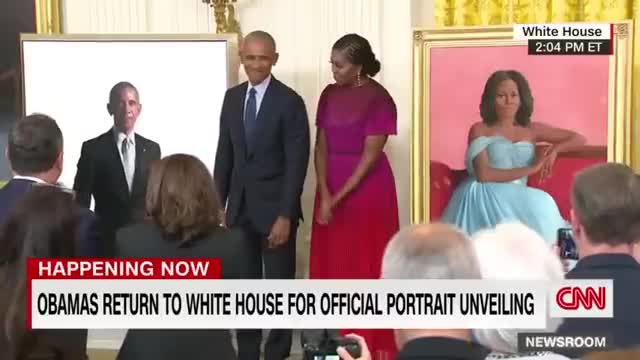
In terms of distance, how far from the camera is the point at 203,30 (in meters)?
5.40

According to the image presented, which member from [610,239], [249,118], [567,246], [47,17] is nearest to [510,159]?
[567,246]

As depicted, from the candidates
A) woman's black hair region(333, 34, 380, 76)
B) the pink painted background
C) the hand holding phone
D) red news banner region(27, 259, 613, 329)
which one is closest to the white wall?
woman's black hair region(333, 34, 380, 76)

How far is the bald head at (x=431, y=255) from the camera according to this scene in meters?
2.02

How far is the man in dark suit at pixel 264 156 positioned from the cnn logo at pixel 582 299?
2149 millimetres

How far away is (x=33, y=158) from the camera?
294cm

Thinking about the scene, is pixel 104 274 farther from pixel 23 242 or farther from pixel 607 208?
pixel 607 208

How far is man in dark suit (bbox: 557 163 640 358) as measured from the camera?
84.0 inches

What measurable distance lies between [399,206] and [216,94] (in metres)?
1.22

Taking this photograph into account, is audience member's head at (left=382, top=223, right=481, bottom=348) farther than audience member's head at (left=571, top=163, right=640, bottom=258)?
No

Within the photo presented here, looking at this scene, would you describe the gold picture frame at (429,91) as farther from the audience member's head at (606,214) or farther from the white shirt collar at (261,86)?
the audience member's head at (606,214)

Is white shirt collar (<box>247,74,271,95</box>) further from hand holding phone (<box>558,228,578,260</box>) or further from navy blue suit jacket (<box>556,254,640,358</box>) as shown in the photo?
navy blue suit jacket (<box>556,254,640,358</box>)

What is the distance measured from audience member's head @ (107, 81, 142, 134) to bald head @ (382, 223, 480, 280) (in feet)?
9.45

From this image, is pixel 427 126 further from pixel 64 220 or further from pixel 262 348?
pixel 64 220
